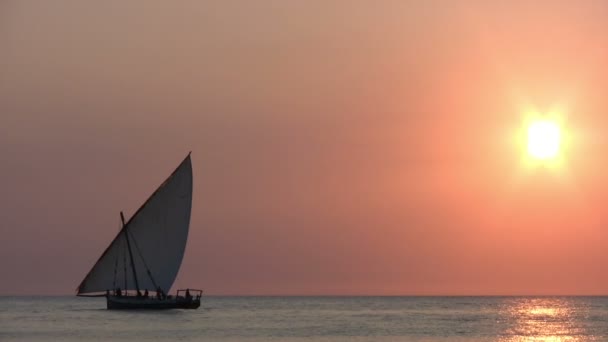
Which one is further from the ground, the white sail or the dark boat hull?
the white sail

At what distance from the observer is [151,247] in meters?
94.8

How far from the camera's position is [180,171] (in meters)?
94.1

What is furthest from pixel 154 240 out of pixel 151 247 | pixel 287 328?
pixel 287 328

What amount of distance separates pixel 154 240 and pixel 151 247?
0.67 m

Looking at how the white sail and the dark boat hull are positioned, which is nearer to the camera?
the white sail

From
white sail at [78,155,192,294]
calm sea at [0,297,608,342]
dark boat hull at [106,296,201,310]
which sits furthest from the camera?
dark boat hull at [106,296,201,310]

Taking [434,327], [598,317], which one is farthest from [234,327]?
[598,317]

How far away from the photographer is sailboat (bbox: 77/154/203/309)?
9400cm

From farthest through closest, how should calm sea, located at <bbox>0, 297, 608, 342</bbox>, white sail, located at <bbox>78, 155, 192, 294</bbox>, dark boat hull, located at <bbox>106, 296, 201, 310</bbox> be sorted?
dark boat hull, located at <bbox>106, 296, 201, 310</bbox>
white sail, located at <bbox>78, 155, 192, 294</bbox>
calm sea, located at <bbox>0, 297, 608, 342</bbox>

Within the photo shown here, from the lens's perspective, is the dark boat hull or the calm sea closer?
the calm sea

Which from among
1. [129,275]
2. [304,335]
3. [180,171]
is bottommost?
[304,335]

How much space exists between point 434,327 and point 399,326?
2886 millimetres

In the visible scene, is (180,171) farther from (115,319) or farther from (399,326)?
(399,326)

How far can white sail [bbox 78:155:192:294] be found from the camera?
93.9 metres
